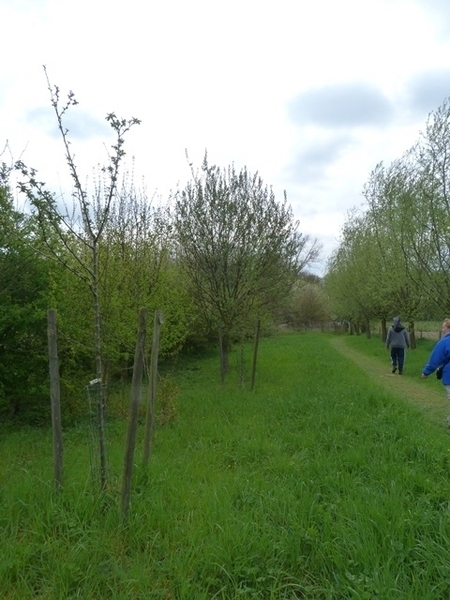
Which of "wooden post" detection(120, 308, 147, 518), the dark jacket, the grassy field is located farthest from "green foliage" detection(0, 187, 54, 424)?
the dark jacket

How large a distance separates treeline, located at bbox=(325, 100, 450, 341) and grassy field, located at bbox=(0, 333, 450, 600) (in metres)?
9.72

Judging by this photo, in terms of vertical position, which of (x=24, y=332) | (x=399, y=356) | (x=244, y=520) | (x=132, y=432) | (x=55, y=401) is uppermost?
(x=24, y=332)

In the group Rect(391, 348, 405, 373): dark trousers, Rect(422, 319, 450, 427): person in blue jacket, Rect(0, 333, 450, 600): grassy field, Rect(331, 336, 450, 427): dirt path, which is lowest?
Rect(331, 336, 450, 427): dirt path

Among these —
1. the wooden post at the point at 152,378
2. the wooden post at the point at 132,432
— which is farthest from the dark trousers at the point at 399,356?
the wooden post at the point at 132,432

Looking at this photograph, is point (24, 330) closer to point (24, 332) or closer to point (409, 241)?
point (24, 332)

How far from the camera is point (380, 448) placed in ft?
16.6

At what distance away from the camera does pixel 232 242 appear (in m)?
9.38

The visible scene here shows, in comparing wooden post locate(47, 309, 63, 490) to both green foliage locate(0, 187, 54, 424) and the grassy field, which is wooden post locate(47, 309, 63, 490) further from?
green foliage locate(0, 187, 54, 424)

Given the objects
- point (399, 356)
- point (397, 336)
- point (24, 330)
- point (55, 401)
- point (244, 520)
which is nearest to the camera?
point (244, 520)

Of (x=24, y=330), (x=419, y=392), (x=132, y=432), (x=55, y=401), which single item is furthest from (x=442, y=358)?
(x=24, y=330)

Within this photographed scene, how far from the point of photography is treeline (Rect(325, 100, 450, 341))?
1348cm

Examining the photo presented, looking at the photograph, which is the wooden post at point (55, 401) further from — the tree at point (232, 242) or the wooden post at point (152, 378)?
the tree at point (232, 242)

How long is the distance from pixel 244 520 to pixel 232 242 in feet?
22.2

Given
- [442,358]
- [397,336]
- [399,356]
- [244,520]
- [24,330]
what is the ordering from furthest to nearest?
[399,356] → [397,336] → [24,330] → [442,358] → [244,520]
